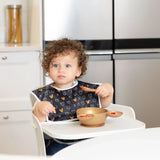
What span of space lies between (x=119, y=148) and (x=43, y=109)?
36.3 inches

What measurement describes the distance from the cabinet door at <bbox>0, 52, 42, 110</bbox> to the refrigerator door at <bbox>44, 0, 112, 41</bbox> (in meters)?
0.18

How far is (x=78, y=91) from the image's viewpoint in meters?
1.94

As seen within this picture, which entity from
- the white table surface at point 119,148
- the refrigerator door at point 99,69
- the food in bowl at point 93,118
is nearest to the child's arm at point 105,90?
the food in bowl at point 93,118

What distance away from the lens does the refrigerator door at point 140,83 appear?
262 centimetres

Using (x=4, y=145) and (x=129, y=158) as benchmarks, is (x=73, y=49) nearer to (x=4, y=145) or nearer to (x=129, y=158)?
(x=4, y=145)

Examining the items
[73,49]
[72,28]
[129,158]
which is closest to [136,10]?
[72,28]

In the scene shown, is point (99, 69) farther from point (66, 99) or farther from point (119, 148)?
point (119, 148)

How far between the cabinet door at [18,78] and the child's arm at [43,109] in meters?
0.83

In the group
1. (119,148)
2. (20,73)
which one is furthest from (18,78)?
(119,148)

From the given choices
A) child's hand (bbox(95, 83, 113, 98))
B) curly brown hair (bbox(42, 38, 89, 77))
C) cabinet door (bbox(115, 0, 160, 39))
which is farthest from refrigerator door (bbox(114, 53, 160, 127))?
child's hand (bbox(95, 83, 113, 98))

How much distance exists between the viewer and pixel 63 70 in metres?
1.88

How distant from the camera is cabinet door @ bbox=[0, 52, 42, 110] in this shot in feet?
8.45

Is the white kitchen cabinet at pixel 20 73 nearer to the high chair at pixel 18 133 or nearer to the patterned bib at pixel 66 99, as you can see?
the high chair at pixel 18 133

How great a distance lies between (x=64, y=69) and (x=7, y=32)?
4.51 ft
